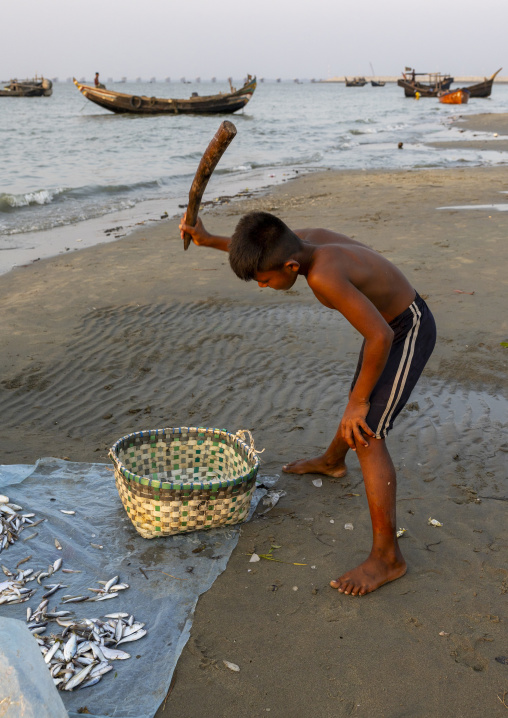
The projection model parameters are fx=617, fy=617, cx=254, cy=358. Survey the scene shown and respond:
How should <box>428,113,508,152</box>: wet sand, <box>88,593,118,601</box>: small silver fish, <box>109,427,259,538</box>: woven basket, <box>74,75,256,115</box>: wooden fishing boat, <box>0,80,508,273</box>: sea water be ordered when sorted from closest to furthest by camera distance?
1. <box>88,593,118,601</box>: small silver fish
2. <box>109,427,259,538</box>: woven basket
3. <box>0,80,508,273</box>: sea water
4. <box>428,113,508,152</box>: wet sand
5. <box>74,75,256,115</box>: wooden fishing boat

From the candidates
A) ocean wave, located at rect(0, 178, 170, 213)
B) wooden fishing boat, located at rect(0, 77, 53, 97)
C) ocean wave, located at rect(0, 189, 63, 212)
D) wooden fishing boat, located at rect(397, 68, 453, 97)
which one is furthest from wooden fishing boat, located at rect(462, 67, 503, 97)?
ocean wave, located at rect(0, 189, 63, 212)

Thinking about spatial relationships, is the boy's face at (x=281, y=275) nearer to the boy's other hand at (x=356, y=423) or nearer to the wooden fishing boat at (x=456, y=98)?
the boy's other hand at (x=356, y=423)

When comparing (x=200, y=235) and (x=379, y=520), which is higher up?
(x=200, y=235)

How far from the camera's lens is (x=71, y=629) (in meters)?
2.26

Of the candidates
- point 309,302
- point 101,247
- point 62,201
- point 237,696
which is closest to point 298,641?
point 237,696

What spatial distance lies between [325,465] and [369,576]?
89 cm

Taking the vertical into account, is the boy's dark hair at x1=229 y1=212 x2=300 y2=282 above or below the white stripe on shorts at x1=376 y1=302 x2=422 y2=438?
above

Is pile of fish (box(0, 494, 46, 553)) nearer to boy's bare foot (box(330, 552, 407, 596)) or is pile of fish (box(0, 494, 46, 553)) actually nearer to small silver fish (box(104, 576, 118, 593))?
small silver fish (box(104, 576, 118, 593))

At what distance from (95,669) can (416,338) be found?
177 centimetres

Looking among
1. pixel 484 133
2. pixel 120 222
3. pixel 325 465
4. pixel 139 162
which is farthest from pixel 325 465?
pixel 484 133

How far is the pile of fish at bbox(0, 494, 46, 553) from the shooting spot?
9.11ft

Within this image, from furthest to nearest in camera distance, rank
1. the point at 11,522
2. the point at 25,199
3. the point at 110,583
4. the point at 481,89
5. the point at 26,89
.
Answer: the point at 26,89 < the point at 481,89 < the point at 25,199 < the point at 11,522 < the point at 110,583

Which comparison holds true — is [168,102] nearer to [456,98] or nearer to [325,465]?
[456,98]

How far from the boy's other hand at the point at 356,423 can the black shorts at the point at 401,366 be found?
0.20ft
